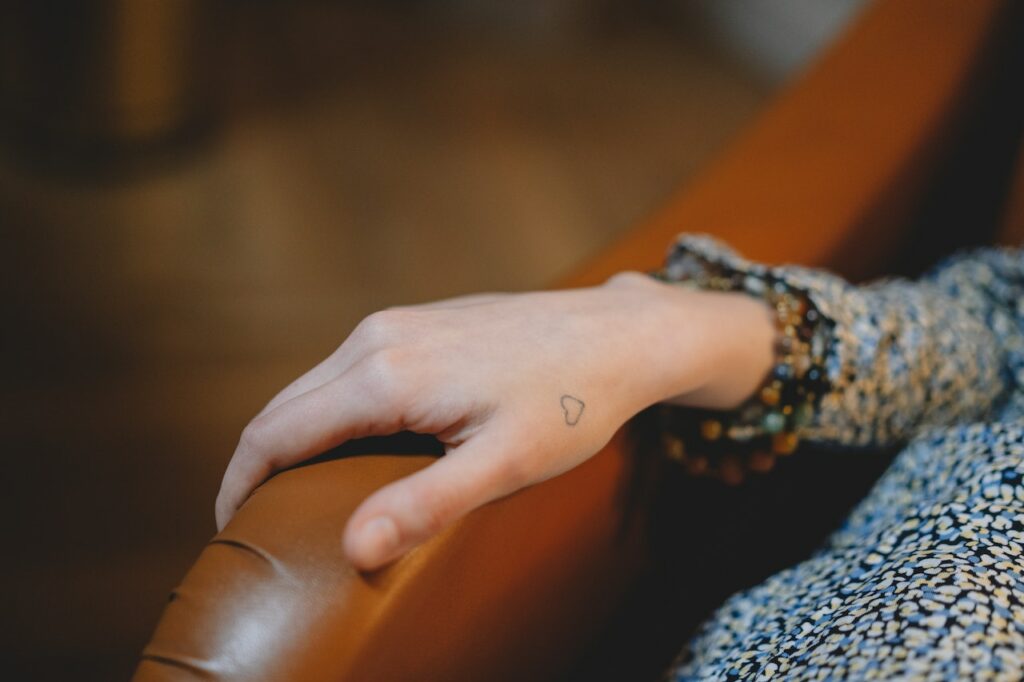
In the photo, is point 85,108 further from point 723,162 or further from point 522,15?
point 723,162

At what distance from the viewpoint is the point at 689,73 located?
2.68 meters

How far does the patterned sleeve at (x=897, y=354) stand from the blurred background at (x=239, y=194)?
36.6 inches

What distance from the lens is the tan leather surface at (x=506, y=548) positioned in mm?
464

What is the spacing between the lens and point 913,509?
2.04 feet

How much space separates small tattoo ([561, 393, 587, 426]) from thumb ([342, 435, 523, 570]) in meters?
0.05

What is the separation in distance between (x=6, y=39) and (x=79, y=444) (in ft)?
3.37

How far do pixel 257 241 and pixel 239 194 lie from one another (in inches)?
7.2

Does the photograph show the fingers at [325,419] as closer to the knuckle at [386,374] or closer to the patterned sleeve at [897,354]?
the knuckle at [386,374]

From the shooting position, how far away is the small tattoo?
21.5 inches

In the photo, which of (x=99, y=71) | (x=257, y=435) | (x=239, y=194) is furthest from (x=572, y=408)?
(x=99, y=71)

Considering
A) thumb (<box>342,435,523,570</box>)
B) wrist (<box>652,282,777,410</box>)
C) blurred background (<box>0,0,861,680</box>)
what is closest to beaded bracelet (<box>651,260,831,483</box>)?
wrist (<box>652,282,777,410</box>)

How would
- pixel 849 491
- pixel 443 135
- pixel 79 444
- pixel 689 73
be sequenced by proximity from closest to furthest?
pixel 849 491 → pixel 79 444 → pixel 443 135 → pixel 689 73

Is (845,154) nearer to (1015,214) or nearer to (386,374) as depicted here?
(1015,214)

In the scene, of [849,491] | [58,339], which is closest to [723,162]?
[849,491]
